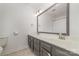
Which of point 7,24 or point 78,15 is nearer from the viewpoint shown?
point 78,15

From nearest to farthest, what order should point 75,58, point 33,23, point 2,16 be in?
point 75,58
point 2,16
point 33,23

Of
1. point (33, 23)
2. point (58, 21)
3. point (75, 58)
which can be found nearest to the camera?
point (75, 58)

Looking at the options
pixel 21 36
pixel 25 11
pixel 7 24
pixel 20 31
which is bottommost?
pixel 21 36

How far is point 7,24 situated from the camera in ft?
10.0

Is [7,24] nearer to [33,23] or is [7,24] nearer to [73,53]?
[33,23]

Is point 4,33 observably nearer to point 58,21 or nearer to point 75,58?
point 58,21

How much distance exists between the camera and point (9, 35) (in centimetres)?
306

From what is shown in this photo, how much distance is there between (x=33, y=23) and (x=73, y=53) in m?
2.84

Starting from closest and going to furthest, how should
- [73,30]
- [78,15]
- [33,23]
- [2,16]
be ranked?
[78,15], [73,30], [2,16], [33,23]

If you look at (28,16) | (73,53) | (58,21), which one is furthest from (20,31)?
(73,53)

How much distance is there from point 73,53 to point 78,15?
0.67 meters

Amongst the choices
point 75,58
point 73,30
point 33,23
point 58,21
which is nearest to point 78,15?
point 73,30

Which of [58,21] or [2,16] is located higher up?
[2,16]

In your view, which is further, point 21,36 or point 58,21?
point 21,36
